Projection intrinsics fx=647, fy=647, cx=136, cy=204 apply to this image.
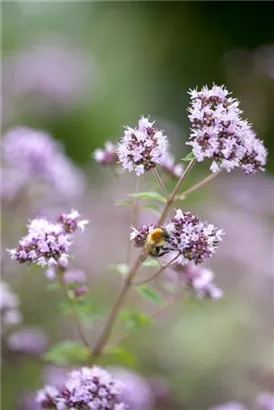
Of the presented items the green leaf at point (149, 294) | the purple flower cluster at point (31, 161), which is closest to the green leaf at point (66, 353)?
the green leaf at point (149, 294)

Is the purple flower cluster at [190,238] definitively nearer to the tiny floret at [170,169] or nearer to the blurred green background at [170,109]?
the tiny floret at [170,169]

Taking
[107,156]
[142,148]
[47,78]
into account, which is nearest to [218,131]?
[142,148]

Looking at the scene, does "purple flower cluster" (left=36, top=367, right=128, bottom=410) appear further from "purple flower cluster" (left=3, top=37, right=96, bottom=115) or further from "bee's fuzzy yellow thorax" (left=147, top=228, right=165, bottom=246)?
"purple flower cluster" (left=3, top=37, right=96, bottom=115)

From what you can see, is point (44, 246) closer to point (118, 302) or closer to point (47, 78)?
point (118, 302)

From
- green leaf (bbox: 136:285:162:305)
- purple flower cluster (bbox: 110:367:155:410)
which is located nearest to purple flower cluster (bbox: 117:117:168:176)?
green leaf (bbox: 136:285:162:305)

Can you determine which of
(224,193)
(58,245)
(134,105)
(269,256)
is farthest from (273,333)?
(134,105)

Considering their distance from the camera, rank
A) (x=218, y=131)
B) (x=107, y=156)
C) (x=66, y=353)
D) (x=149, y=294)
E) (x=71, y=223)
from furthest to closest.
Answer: (x=107, y=156) → (x=66, y=353) → (x=149, y=294) → (x=71, y=223) → (x=218, y=131)

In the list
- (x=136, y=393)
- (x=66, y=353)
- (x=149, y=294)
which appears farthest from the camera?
(x=136, y=393)
